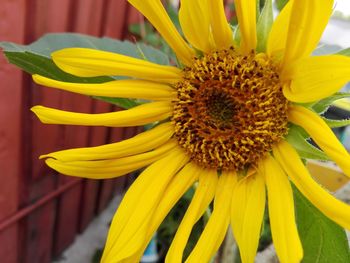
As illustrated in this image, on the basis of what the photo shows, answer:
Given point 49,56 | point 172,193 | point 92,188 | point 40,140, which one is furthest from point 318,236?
point 92,188

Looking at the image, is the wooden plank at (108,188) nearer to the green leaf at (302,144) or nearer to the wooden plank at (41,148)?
the wooden plank at (41,148)

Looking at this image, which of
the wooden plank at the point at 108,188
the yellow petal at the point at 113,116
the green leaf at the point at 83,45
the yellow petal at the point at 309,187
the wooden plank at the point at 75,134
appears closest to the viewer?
the yellow petal at the point at 309,187

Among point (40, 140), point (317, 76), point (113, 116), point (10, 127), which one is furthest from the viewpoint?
point (40, 140)

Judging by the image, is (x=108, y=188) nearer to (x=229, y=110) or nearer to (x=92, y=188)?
(x=92, y=188)

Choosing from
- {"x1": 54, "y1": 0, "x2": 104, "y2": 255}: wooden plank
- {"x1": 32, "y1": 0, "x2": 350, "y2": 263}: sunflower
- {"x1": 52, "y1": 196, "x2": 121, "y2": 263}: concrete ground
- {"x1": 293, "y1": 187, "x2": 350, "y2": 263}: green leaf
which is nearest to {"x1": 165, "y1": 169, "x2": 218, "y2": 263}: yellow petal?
{"x1": 32, "y1": 0, "x2": 350, "y2": 263}: sunflower

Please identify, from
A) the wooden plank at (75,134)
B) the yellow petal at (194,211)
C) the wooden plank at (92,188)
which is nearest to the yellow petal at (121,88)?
the yellow petal at (194,211)

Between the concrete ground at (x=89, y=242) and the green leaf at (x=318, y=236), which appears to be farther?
the concrete ground at (x=89, y=242)
